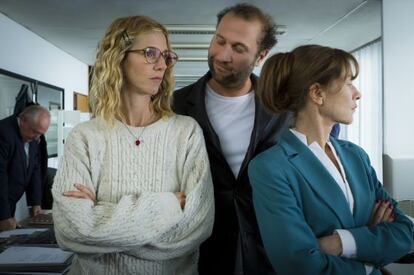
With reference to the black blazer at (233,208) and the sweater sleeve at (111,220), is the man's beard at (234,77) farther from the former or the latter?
the sweater sleeve at (111,220)

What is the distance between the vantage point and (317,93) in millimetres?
1256

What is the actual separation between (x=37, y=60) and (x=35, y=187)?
2.50m

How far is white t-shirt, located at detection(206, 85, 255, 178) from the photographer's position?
1607 mm

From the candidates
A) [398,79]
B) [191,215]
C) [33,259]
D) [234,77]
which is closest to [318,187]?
[191,215]

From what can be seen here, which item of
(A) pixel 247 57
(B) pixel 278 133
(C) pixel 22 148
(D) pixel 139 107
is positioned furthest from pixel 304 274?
(C) pixel 22 148

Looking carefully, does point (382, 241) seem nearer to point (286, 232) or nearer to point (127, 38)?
point (286, 232)

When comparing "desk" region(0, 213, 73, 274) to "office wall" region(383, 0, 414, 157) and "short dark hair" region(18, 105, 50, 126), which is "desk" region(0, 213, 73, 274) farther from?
"office wall" region(383, 0, 414, 157)

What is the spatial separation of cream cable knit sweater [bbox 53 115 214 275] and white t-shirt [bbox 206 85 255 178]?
0.21m

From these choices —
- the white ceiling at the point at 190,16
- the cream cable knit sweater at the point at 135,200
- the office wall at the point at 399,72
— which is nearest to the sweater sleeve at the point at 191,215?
the cream cable knit sweater at the point at 135,200

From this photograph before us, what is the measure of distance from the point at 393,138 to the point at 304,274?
3.72m

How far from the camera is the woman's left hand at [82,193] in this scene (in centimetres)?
127

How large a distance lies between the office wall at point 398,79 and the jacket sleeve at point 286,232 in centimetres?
345

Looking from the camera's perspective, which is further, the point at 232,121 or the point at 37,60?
the point at 37,60

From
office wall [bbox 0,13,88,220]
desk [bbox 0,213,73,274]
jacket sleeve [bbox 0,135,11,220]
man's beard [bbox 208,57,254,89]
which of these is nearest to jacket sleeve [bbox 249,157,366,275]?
man's beard [bbox 208,57,254,89]
